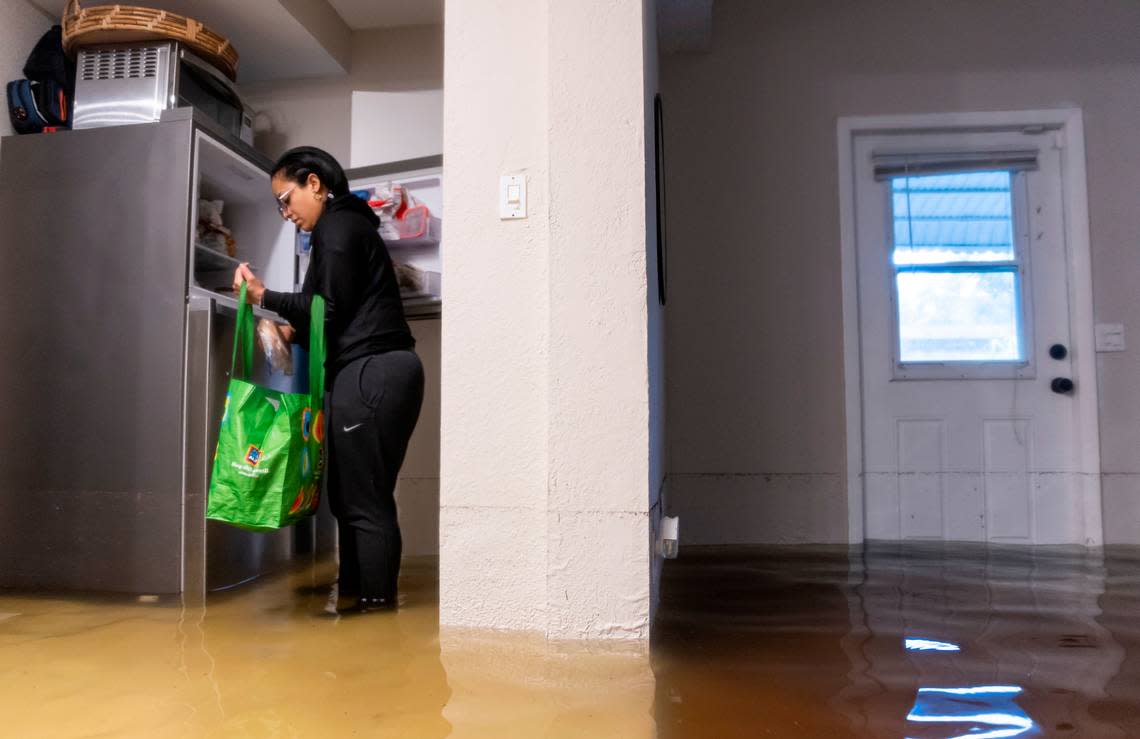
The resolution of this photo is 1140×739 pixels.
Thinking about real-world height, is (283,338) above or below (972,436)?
above

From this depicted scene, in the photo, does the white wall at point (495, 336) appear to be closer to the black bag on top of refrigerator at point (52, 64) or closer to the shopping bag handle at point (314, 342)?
the shopping bag handle at point (314, 342)

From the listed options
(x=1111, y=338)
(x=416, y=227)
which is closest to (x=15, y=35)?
(x=416, y=227)

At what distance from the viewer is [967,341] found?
3.65 meters

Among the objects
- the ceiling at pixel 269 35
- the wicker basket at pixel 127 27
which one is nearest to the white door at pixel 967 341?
the ceiling at pixel 269 35

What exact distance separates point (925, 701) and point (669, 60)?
3.24 m

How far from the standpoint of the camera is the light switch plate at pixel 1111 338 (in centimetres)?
355

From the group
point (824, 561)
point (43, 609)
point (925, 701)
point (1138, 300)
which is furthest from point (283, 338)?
point (1138, 300)

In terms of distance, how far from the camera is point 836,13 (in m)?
3.75

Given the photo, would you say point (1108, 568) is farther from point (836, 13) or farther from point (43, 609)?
point (43, 609)

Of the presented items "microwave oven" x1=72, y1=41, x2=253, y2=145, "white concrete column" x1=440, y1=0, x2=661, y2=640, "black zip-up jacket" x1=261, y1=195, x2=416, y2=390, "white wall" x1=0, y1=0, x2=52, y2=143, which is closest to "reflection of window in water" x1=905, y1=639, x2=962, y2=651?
"white concrete column" x1=440, y1=0, x2=661, y2=640

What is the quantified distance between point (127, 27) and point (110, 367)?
1250 mm

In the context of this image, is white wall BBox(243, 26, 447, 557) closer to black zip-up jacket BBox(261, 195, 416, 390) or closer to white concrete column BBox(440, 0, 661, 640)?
black zip-up jacket BBox(261, 195, 416, 390)

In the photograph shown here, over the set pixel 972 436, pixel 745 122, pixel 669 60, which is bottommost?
pixel 972 436

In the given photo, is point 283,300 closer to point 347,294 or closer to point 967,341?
point 347,294
